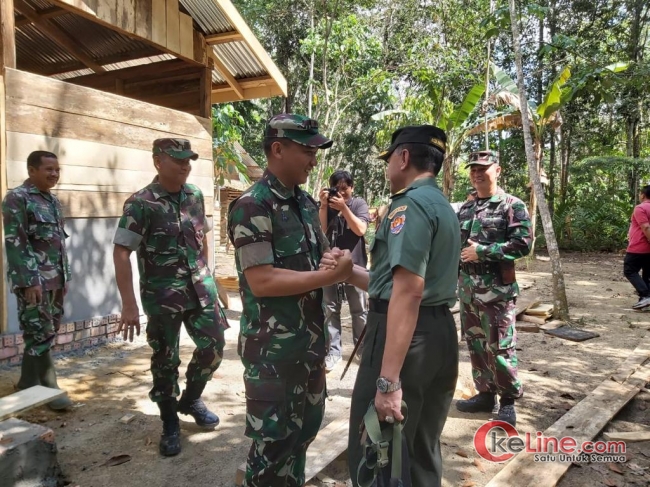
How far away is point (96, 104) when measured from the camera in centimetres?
532

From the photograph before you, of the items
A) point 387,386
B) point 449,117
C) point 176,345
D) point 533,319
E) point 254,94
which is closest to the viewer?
point 387,386

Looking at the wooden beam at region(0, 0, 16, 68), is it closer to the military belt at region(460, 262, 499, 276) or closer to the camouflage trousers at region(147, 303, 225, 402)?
the camouflage trousers at region(147, 303, 225, 402)

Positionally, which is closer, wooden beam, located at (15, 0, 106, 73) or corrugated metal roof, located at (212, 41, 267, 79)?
wooden beam, located at (15, 0, 106, 73)

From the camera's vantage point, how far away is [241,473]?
272cm

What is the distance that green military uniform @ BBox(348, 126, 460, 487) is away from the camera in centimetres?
202

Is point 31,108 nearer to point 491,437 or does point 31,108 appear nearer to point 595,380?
point 491,437

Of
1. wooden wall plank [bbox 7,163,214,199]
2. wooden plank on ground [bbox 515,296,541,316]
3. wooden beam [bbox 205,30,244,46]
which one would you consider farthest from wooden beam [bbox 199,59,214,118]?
wooden plank on ground [bbox 515,296,541,316]

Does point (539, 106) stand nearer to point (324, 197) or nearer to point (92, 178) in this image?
point (324, 197)

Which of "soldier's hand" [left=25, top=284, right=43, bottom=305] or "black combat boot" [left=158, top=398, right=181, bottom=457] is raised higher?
"soldier's hand" [left=25, top=284, right=43, bottom=305]

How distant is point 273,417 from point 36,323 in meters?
2.67

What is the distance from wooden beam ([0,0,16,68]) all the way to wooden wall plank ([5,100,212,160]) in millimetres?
379

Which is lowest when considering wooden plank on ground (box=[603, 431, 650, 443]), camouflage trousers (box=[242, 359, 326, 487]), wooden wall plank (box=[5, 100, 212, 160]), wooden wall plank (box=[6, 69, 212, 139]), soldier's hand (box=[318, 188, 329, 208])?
wooden plank on ground (box=[603, 431, 650, 443])

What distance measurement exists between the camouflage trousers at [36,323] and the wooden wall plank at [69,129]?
5.47ft

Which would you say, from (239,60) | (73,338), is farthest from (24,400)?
(239,60)
